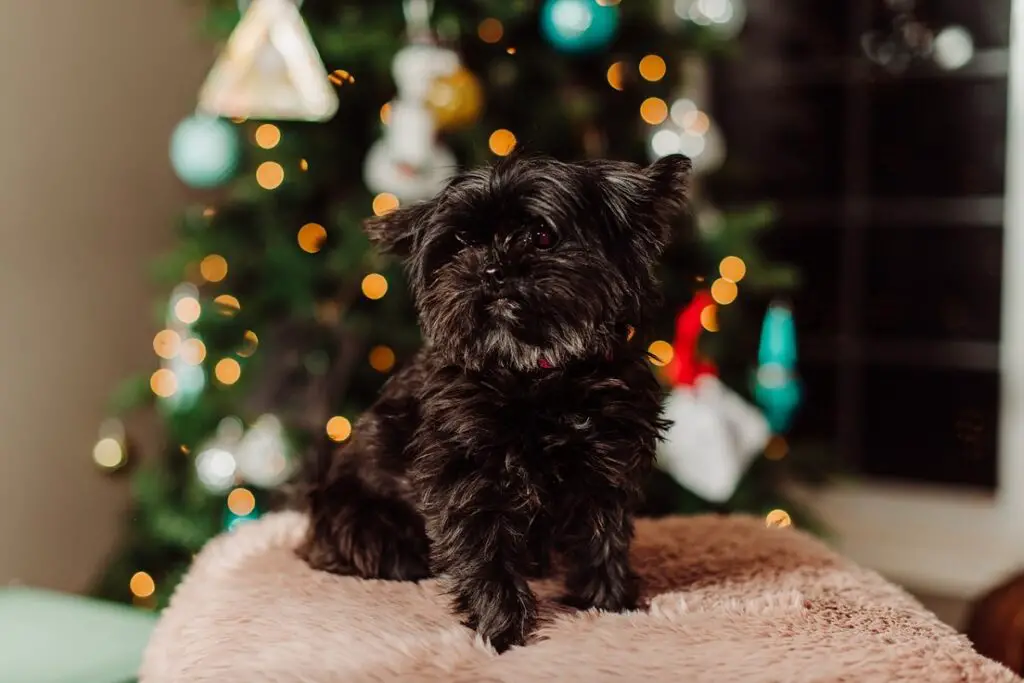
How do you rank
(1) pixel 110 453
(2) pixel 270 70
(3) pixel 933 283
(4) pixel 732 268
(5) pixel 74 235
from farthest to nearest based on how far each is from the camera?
1. (3) pixel 933 283
2. (5) pixel 74 235
3. (1) pixel 110 453
4. (4) pixel 732 268
5. (2) pixel 270 70

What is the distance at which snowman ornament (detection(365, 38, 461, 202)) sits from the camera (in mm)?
1774

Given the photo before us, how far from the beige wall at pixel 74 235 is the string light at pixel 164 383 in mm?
371

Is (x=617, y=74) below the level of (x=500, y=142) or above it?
above

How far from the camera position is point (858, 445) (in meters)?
2.90

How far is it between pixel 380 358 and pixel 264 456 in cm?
33

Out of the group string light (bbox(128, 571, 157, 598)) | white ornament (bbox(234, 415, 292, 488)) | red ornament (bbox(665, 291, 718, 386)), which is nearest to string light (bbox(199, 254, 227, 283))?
white ornament (bbox(234, 415, 292, 488))

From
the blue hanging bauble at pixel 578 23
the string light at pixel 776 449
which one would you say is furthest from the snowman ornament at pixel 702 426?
the blue hanging bauble at pixel 578 23

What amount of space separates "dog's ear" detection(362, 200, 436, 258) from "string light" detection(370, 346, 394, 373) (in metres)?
1.00

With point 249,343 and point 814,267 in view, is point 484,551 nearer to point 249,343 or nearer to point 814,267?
point 249,343

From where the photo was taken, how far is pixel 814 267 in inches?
113

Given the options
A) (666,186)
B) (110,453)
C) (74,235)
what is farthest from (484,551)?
(74,235)

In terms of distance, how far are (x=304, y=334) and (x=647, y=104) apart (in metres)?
0.89

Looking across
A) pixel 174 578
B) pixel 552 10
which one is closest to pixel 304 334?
pixel 174 578

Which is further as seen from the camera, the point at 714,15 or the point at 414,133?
the point at 714,15
